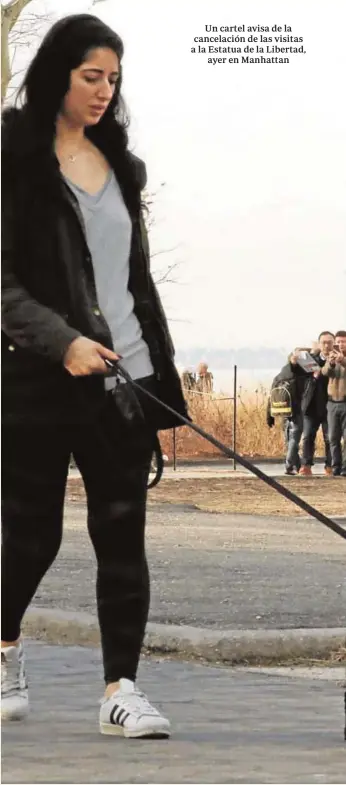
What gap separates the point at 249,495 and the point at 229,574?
16.0ft

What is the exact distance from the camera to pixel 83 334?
443 centimetres

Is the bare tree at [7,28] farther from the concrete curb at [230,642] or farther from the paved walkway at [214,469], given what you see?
the paved walkway at [214,469]

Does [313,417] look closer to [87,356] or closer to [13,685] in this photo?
[13,685]

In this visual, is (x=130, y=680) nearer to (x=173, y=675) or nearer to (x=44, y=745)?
(x=44, y=745)

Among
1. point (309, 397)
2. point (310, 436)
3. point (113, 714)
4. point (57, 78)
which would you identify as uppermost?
point (57, 78)

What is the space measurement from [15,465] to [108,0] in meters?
1.14

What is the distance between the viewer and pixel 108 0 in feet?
15.6

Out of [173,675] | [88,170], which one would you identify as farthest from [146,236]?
[173,675]

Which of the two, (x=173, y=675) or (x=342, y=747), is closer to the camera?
(x=342, y=747)

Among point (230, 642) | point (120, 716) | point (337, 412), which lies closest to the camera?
point (120, 716)

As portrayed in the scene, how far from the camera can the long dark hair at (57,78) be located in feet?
14.8

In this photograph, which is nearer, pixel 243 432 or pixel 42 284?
pixel 42 284

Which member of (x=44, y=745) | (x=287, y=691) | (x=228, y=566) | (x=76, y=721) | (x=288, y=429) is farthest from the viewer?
(x=288, y=429)

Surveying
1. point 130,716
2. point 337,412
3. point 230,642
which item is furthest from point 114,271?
point 337,412
